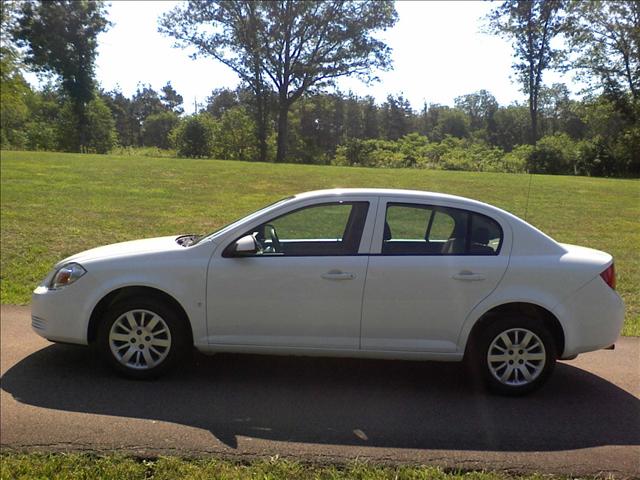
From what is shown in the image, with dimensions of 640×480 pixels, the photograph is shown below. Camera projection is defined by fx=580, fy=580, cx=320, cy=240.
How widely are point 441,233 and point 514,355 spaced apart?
111 centimetres

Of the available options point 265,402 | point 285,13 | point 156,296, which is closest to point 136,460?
point 265,402

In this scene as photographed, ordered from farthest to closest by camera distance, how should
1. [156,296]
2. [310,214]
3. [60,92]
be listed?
[60,92] → [310,214] → [156,296]

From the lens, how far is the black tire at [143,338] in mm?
4559

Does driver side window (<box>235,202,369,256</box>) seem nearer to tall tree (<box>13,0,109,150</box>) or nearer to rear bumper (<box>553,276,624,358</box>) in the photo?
rear bumper (<box>553,276,624,358</box>)

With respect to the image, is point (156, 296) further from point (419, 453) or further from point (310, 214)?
point (419, 453)

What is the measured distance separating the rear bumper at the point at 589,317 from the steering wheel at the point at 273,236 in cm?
223

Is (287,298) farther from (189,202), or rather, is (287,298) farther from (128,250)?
(189,202)

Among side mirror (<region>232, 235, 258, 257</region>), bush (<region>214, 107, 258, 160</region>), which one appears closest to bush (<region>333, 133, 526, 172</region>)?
bush (<region>214, 107, 258, 160</region>)

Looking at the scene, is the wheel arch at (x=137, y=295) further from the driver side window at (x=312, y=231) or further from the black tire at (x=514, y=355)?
the black tire at (x=514, y=355)

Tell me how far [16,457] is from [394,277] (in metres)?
2.75

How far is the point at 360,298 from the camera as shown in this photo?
14.5 ft

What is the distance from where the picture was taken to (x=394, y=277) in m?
4.42

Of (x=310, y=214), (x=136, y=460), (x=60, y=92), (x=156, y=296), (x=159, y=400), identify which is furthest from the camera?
(x=60, y=92)

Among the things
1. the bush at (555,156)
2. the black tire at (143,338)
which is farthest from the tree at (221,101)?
the black tire at (143,338)
